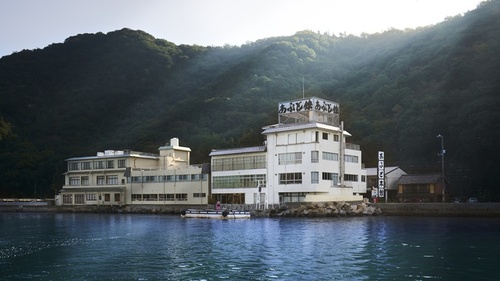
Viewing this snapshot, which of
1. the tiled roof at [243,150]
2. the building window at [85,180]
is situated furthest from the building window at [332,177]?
the building window at [85,180]

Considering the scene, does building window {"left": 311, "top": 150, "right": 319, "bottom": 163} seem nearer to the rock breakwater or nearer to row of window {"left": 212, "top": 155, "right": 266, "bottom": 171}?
the rock breakwater

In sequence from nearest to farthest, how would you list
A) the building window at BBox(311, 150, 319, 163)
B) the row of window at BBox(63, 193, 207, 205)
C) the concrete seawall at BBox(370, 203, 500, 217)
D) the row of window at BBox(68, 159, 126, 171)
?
1. the concrete seawall at BBox(370, 203, 500, 217)
2. the building window at BBox(311, 150, 319, 163)
3. the row of window at BBox(63, 193, 207, 205)
4. the row of window at BBox(68, 159, 126, 171)

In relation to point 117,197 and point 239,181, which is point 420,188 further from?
point 117,197

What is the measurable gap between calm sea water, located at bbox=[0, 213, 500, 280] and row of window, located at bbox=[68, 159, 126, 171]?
43796 millimetres

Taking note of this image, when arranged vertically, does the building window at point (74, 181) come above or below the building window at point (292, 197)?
above

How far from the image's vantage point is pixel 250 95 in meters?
130

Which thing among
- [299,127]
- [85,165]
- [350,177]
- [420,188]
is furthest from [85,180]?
[420,188]

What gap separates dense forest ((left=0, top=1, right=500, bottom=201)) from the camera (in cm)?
8050

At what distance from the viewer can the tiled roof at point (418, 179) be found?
6894 centimetres

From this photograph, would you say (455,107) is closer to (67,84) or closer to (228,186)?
(228,186)

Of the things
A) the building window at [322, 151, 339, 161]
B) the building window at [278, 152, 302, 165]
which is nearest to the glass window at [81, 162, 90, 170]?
the building window at [278, 152, 302, 165]

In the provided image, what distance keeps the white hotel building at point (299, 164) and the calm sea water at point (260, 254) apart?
2084 cm

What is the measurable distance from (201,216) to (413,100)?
5386 cm

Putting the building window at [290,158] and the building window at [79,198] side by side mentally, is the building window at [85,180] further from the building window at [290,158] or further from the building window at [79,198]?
the building window at [290,158]
